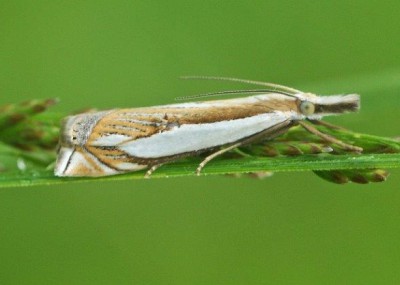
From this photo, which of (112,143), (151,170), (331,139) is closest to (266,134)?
(331,139)

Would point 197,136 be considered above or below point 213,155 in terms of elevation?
above

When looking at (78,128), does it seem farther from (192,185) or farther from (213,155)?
(192,185)

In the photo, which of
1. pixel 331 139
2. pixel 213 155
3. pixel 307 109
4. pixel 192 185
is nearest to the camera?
pixel 331 139

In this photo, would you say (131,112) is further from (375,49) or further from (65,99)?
(375,49)

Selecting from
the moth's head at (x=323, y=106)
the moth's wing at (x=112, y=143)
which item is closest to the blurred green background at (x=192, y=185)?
the moth's head at (x=323, y=106)

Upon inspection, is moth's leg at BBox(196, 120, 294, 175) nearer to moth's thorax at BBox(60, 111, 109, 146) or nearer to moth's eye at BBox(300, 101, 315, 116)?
moth's eye at BBox(300, 101, 315, 116)

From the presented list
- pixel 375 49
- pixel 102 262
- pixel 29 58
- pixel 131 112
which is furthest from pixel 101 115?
pixel 375 49

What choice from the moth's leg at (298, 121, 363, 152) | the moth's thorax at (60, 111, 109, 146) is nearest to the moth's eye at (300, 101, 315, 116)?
the moth's leg at (298, 121, 363, 152)
